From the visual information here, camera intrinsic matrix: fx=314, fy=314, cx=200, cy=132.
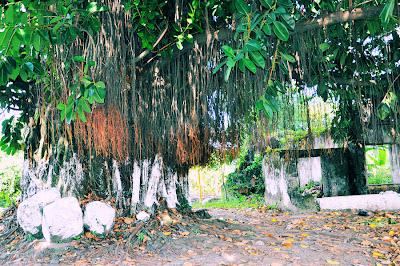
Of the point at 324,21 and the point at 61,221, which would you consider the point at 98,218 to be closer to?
the point at 61,221

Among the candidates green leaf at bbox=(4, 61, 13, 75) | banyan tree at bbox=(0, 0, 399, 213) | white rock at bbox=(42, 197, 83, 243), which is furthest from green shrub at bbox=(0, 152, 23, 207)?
green leaf at bbox=(4, 61, 13, 75)

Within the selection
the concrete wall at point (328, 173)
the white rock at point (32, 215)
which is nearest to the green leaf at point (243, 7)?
the white rock at point (32, 215)

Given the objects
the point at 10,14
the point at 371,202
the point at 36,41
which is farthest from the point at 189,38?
the point at 371,202

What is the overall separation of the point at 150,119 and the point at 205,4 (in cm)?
151

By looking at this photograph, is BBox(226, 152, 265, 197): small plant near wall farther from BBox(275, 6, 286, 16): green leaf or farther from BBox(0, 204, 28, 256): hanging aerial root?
BBox(275, 6, 286, 16): green leaf

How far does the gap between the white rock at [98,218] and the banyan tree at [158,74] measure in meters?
0.38

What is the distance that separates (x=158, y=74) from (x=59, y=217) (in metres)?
1.96

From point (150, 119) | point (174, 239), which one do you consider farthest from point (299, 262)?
point (150, 119)

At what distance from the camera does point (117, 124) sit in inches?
123

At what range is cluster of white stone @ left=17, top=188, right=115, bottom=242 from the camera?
3553 mm

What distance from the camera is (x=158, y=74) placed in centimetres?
353

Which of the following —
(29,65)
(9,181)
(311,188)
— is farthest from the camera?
(311,188)

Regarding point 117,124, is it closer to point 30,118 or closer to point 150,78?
point 150,78

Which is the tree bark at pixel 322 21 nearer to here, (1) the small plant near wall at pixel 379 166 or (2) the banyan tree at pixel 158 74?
(2) the banyan tree at pixel 158 74
